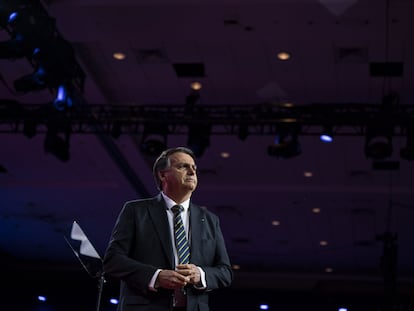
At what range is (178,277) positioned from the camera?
2.57 meters

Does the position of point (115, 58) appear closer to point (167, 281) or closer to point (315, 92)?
point (315, 92)

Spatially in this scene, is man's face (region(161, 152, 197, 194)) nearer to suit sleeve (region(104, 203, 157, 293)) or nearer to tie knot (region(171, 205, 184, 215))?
tie knot (region(171, 205, 184, 215))

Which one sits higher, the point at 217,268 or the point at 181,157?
the point at 181,157

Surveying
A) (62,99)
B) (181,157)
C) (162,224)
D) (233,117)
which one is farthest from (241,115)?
(162,224)

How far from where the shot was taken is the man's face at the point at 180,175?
2.83 metres

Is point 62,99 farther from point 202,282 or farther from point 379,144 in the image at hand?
point 202,282

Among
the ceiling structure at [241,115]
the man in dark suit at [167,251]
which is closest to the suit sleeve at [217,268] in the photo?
the man in dark suit at [167,251]

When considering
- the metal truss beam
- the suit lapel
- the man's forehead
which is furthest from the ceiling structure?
the suit lapel

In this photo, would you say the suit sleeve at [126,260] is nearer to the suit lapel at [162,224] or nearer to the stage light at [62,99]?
the suit lapel at [162,224]

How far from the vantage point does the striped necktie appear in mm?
2738

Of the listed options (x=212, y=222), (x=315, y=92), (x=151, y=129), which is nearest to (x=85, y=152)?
(x=151, y=129)

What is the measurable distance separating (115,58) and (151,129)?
1105 millimetres

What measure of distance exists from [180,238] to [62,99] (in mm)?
6228

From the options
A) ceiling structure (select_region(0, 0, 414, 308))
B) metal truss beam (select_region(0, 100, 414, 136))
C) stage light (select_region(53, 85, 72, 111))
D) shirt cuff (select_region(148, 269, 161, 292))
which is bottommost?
shirt cuff (select_region(148, 269, 161, 292))
